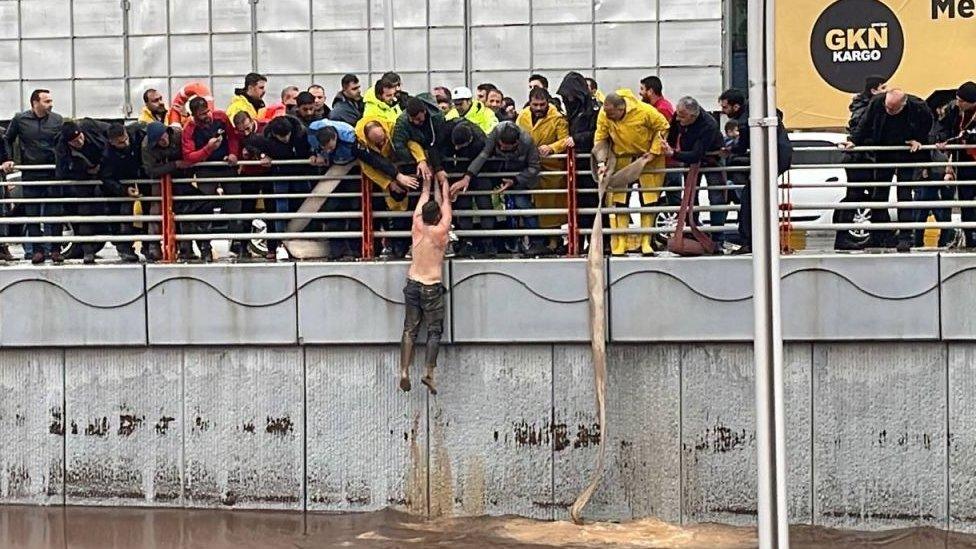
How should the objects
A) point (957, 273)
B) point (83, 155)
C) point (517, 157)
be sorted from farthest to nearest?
point (83, 155) < point (517, 157) < point (957, 273)

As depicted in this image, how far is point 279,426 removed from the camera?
44.8 feet

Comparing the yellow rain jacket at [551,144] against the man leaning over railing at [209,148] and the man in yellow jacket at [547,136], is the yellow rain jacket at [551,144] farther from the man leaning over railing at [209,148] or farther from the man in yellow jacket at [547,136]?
the man leaning over railing at [209,148]

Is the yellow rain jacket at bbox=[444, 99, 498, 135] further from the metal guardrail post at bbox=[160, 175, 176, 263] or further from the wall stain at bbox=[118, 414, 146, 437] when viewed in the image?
the wall stain at bbox=[118, 414, 146, 437]

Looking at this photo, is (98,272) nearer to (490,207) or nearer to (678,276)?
(490,207)

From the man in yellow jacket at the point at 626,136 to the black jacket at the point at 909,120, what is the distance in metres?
1.62

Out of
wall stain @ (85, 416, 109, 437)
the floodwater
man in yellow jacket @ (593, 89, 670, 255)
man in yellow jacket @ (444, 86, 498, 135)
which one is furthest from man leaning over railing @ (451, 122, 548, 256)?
wall stain @ (85, 416, 109, 437)

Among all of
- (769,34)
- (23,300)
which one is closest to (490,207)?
(23,300)

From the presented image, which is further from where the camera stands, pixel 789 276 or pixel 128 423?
pixel 128 423

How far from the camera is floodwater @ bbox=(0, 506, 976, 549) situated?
12727 millimetres

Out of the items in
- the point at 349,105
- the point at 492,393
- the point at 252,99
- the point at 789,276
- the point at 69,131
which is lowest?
the point at 492,393

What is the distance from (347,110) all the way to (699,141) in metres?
3.07

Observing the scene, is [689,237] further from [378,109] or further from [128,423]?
[128,423]

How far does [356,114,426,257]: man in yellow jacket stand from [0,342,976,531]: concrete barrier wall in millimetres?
1230

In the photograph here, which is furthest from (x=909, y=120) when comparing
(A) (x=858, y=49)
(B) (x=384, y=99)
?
(A) (x=858, y=49)
